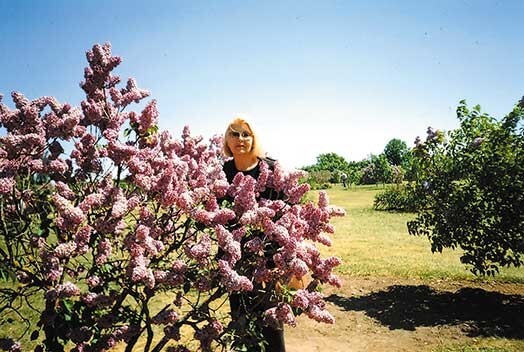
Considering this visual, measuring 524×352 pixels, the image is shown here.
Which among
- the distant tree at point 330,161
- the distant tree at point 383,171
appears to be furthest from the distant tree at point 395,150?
the distant tree at point 383,171

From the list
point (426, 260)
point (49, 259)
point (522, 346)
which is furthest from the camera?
point (426, 260)

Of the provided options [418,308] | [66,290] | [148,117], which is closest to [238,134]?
[148,117]

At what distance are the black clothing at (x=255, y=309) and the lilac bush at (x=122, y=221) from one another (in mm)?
132

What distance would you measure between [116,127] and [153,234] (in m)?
0.86

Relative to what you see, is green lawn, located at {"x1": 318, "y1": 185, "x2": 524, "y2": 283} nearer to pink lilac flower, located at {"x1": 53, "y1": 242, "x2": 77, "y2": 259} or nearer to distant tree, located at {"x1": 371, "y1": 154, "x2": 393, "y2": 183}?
pink lilac flower, located at {"x1": 53, "y1": 242, "x2": 77, "y2": 259}

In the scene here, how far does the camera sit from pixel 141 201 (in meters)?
2.70

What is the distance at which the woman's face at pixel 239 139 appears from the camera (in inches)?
160

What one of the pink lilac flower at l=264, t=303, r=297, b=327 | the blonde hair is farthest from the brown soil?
the pink lilac flower at l=264, t=303, r=297, b=327

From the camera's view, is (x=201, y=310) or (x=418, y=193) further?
(x=418, y=193)

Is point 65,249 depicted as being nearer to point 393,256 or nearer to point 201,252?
point 201,252

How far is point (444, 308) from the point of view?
705cm

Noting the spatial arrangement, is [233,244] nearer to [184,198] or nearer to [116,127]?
[184,198]

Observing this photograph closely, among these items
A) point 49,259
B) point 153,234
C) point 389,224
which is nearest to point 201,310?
point 153,234

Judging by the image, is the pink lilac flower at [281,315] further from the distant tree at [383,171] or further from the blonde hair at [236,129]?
the distant tree at [383,171]
